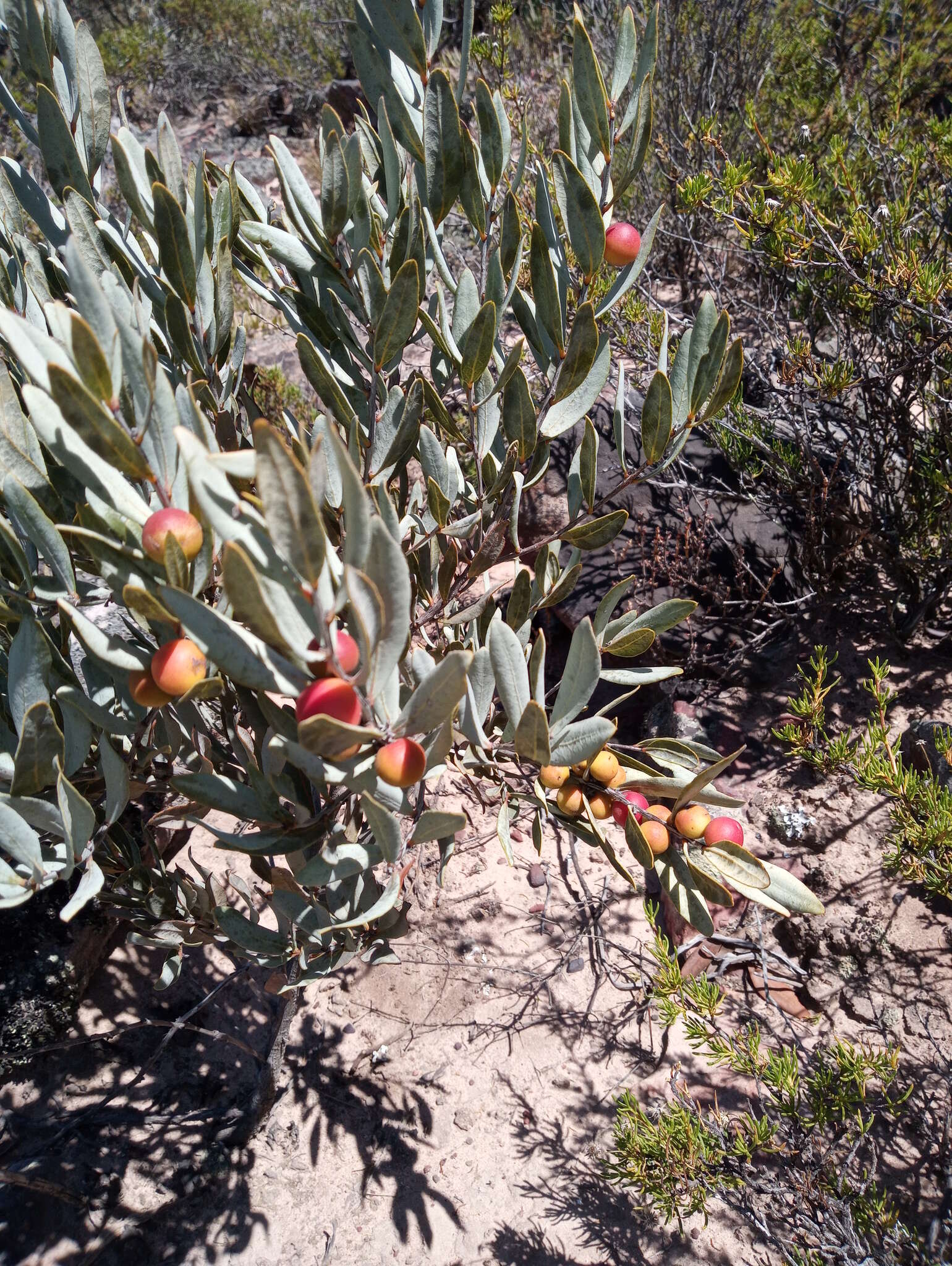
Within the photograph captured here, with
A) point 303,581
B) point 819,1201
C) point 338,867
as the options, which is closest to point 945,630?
point 819,1201

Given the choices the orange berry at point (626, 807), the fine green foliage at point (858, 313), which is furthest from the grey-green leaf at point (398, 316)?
the fine green foliage at point (858, 313)

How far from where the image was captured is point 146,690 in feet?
2.80

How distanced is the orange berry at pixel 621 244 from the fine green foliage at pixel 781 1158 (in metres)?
1.42

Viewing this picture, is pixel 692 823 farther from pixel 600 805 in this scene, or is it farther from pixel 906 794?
pixel 906 794

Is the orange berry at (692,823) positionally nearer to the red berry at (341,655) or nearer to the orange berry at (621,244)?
the red berry at (341,655)

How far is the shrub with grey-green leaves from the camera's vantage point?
0.73m

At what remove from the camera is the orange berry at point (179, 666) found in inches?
31.7

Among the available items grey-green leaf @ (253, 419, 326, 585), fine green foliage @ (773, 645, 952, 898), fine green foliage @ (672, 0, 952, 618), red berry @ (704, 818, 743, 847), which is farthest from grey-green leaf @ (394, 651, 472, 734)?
fine green foliage @ (672, 0, 952, 618)

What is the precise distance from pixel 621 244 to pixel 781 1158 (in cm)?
206

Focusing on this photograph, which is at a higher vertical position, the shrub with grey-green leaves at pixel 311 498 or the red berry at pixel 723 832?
the shrub with grey-green leaves at pixel 311 498

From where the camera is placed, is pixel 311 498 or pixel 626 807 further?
pixel 626 807

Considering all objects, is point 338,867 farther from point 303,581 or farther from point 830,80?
point 830,80

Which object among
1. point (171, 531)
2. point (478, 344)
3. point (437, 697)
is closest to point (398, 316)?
point (478, 344)

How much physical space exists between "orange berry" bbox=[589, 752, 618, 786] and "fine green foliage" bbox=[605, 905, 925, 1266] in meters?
0.81
